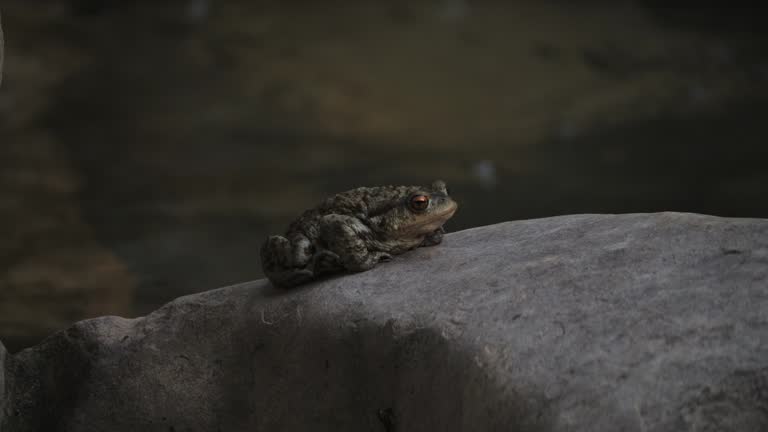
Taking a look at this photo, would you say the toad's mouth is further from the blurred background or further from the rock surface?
the blurred background

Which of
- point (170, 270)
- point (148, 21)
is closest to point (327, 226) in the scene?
point (170, 270)

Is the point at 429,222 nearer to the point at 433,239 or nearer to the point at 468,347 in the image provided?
the point at 433,239

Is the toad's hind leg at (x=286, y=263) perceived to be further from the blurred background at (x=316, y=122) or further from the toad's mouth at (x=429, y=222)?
the blurred background at (x=316, y=122)

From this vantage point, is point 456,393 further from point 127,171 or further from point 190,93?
point 190,93

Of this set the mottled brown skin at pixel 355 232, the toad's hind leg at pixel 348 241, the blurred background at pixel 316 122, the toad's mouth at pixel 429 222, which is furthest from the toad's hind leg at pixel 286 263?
the blurred background at pixel 316 122

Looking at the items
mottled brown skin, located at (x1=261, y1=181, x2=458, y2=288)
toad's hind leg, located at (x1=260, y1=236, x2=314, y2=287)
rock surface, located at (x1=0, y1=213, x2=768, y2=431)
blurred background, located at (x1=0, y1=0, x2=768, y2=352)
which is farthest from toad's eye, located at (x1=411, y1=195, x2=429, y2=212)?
blurred background, located at (x1=0, y1=0, x2=768, y2=352)

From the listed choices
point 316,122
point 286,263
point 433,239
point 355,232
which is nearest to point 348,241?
point 355,232
